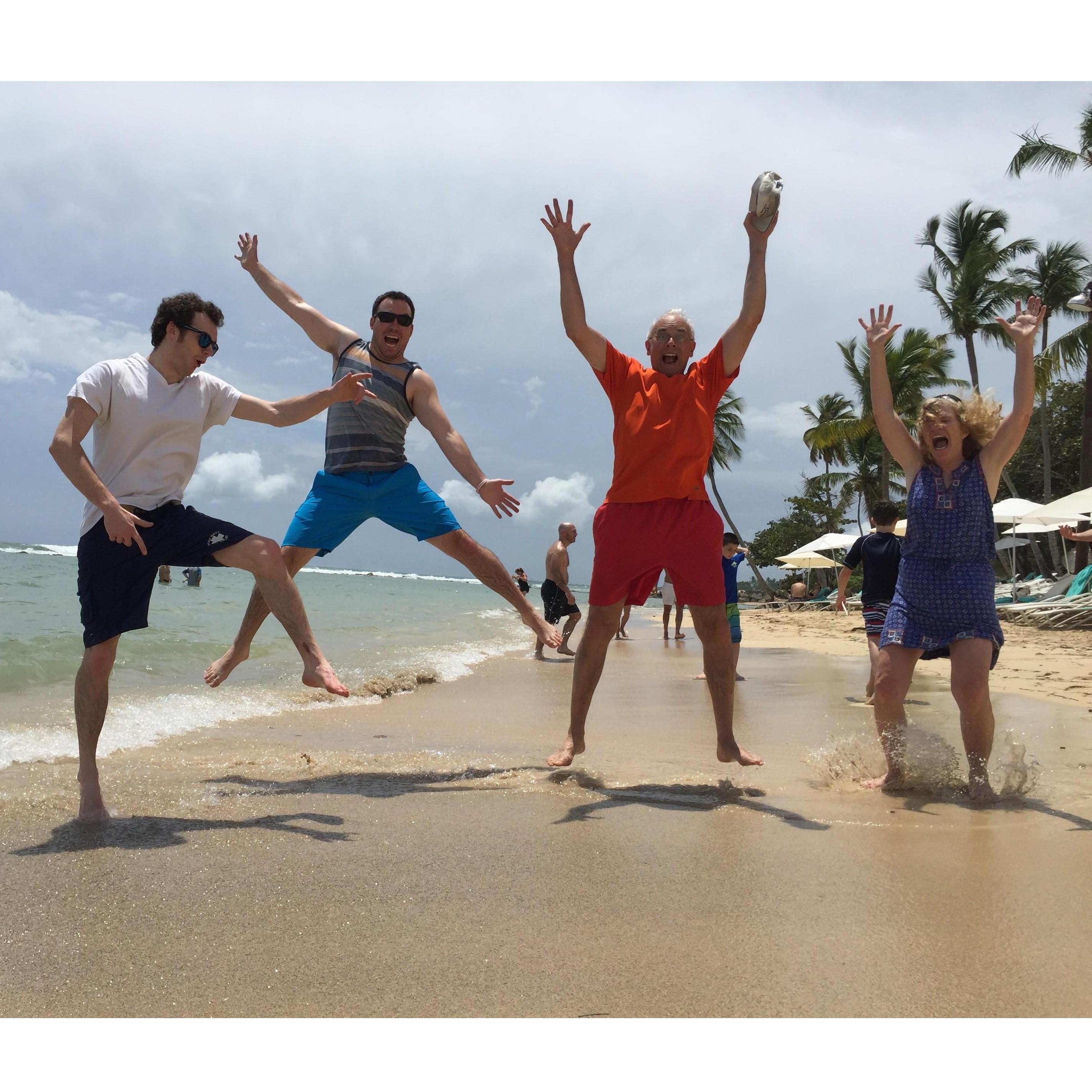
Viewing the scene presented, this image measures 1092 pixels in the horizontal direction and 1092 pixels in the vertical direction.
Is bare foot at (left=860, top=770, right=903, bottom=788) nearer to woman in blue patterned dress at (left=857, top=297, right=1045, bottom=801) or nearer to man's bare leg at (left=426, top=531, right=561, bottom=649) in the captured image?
woman in blue patterned dress at (left=857, top=297, right=1045, bottom=801)

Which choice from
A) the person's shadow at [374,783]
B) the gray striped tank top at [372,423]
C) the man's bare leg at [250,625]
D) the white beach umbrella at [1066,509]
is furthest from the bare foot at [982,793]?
the white beach umbrella at [1066,509]

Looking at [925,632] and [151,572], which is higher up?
[151,572]

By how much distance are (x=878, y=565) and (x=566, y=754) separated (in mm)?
3419

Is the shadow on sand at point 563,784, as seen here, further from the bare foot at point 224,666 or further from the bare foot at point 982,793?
the bare foot at point 982,793

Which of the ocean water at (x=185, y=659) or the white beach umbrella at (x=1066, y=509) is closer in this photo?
the ocean water at (x=185, y=659)

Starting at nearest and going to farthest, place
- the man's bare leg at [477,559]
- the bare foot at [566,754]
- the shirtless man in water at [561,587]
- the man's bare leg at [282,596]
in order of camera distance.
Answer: the man's bare leg at [282,596] → the bare foot at [566,754] → the man's bare leg at [477,559] → the shirtless man in water at [561,587]

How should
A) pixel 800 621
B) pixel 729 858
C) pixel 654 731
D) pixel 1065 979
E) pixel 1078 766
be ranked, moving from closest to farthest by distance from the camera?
pixel 1065 979
pixel 729 858
pixel 1078 766
pixel 654 731
pixel 800 621

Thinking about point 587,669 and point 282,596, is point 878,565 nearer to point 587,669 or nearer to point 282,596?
point 587,669

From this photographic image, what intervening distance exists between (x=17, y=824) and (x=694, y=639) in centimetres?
1604

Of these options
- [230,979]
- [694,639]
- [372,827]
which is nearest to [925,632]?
[372,827]

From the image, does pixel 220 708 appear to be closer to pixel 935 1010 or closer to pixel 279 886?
pixel 279 886

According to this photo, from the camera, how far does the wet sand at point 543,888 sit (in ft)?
6.23

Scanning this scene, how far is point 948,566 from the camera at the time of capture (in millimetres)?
3809

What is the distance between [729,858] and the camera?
2.81 meters
